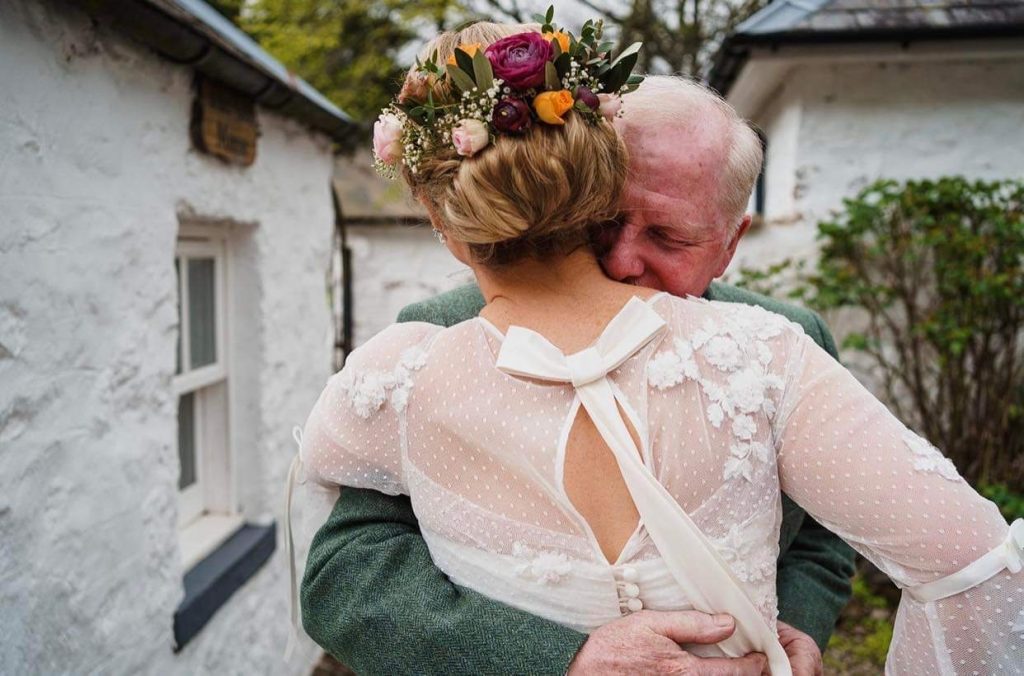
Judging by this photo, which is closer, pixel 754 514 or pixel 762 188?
pixel 754 514

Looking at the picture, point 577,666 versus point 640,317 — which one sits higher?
point 640,317

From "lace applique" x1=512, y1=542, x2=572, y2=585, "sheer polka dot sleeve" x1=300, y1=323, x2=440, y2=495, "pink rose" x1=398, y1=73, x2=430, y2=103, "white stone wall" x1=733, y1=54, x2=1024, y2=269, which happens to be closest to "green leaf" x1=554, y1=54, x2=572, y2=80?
"pink rose" x1=398, y1=73, x2=430, y2=103

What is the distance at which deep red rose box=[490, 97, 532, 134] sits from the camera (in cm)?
105

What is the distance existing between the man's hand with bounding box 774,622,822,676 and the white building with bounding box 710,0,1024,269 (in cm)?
393

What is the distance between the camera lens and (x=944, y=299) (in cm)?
456

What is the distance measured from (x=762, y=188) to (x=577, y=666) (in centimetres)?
626

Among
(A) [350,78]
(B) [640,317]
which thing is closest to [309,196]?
(B) [640,317]

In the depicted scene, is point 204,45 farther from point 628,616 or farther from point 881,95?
point 881,95

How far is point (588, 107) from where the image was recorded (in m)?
1.11

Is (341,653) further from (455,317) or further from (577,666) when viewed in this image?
(455,317)

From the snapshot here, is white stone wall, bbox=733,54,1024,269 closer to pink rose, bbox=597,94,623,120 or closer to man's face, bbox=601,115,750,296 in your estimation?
man's face, bbox=601,115,750,296

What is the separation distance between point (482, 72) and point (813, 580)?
4.34 ft

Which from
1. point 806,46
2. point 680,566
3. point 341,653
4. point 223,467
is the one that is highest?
point 806,46

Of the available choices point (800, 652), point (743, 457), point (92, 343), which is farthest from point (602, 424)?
point (92, 343)
